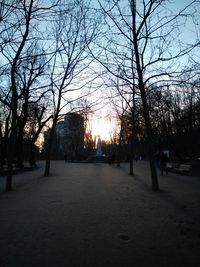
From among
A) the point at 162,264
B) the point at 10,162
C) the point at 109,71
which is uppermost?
the point at 109,71

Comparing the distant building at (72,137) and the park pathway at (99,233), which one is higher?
the distant building at (72,137)

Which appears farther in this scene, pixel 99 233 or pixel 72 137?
pixel 72 137

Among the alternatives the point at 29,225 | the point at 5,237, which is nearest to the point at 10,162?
the point at 29,225

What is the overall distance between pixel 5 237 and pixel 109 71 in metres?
11.8

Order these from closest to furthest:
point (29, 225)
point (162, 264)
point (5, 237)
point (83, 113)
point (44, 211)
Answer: point (162, 264) → point (5, 237) → point (29, 225) → point (44, 211) → point (83, 113)

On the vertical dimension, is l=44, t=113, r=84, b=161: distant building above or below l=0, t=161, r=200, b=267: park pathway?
above

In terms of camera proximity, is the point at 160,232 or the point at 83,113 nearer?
the point at 160,232

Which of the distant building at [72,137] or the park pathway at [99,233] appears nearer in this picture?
the park pathway at [99,233]

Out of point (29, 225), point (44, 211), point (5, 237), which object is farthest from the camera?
point (44, 211)

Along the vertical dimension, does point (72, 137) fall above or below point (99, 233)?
above

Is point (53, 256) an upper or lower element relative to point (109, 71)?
lower

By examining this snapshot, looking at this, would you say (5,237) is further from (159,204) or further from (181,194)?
(181,194)

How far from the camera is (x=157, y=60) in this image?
17.5 meters

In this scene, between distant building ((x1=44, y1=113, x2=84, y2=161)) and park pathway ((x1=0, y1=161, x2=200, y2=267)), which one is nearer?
park pathway ((x1=0, y1=161, x2=200, y2=267))
